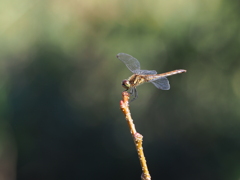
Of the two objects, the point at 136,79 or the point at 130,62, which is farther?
the point at 130,62

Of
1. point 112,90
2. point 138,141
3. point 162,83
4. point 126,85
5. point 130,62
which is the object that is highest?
point 112,90

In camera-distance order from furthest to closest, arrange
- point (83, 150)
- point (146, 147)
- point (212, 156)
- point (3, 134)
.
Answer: point (3, 134)
point (83, 150)
point (146, 147)
point (212, 156)

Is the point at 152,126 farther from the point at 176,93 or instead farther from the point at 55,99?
the point at 55,99

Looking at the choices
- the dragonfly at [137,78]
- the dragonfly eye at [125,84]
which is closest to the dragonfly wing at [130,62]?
the dragonfly at [137,78]

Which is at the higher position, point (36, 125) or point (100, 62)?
point (100, 62)

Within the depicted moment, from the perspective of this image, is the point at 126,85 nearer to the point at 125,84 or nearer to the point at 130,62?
the point at 125,84

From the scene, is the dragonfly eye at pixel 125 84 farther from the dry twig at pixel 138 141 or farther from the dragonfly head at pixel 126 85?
the dry twig at pixel 138 141

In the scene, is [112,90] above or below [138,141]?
above

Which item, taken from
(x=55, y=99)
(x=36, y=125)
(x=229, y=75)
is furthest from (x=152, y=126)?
(x=36, y=125)

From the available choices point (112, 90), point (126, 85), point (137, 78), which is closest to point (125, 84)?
point (126, 85)
